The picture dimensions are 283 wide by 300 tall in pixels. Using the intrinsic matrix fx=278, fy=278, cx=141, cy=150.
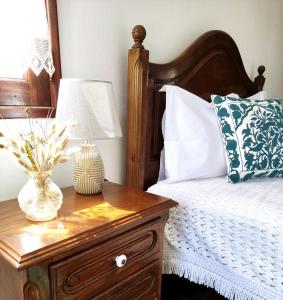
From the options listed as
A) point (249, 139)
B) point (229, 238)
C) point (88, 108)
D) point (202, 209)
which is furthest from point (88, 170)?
point (249, 139)

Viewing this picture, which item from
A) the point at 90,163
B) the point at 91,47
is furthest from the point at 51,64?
the point at 90,163

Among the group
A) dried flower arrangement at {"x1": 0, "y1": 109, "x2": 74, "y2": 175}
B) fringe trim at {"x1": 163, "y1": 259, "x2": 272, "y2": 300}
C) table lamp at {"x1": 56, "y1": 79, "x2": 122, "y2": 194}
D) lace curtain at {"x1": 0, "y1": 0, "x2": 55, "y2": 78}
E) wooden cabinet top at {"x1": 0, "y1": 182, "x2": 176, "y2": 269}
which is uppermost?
lace curtain at {"x1": 0, "y1": 0, "x2": 55, "y2": 78}

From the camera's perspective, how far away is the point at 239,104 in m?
1.37

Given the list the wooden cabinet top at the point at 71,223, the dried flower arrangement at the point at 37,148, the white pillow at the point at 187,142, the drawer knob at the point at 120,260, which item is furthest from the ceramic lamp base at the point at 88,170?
the white pillow at the point at 187,142

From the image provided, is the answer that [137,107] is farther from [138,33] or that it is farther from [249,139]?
Answer: [249,139]

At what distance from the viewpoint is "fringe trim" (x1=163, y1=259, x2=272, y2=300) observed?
1.02 meters

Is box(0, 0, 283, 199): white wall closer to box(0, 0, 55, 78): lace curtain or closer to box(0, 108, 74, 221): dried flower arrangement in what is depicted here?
box(0, 0, 55, 78): lace curtain

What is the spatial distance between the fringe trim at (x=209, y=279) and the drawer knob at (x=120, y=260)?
1.37 ft

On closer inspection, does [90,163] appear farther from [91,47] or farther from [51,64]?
[91,47]

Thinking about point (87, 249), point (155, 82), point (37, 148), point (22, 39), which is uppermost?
point (22, 39)

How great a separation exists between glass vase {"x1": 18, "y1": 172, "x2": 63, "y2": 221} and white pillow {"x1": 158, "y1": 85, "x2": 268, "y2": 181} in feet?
2.13

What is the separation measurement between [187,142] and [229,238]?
48cm

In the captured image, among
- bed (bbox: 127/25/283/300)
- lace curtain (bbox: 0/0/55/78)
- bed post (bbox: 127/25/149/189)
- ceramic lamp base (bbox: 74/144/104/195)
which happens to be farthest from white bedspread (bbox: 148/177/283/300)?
lace curtain (bbox: 0/0/55/78)

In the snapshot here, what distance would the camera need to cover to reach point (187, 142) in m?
1.32
